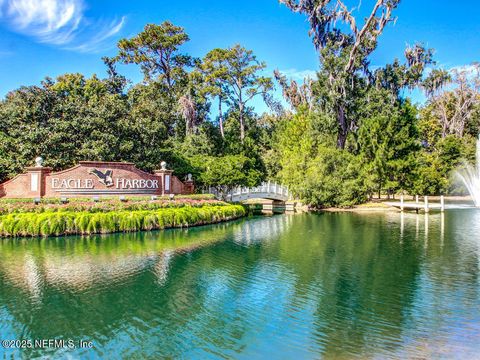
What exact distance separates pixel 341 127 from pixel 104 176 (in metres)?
29.2

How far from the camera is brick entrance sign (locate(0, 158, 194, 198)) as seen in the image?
93.4 feet

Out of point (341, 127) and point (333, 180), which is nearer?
point (333, 180)

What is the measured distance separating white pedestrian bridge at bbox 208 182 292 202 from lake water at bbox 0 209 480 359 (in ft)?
62.8

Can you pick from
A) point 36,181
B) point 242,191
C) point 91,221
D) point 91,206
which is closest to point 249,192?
point 242,191

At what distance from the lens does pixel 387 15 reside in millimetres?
44750

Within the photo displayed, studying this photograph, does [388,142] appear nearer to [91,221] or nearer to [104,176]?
[104,176]

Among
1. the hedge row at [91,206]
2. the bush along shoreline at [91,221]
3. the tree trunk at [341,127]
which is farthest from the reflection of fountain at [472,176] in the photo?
the hedge row at [91,206]

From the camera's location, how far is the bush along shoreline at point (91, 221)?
2336 centimetres

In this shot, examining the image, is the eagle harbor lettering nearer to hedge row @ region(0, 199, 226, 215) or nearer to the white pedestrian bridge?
hedge row @ region(0, 199, 226, 215)

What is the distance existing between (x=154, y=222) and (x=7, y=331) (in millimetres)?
16856

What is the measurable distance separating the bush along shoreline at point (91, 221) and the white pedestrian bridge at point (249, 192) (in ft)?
39.1

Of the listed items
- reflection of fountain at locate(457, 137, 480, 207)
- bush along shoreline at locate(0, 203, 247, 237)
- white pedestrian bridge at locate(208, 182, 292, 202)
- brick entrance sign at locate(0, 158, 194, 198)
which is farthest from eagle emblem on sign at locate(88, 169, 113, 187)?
reflection of fountain at locate(457, 137, 480, 207)

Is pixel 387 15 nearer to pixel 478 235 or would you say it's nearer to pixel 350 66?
pixel 350 66

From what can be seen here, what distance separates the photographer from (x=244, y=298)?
12.2m
